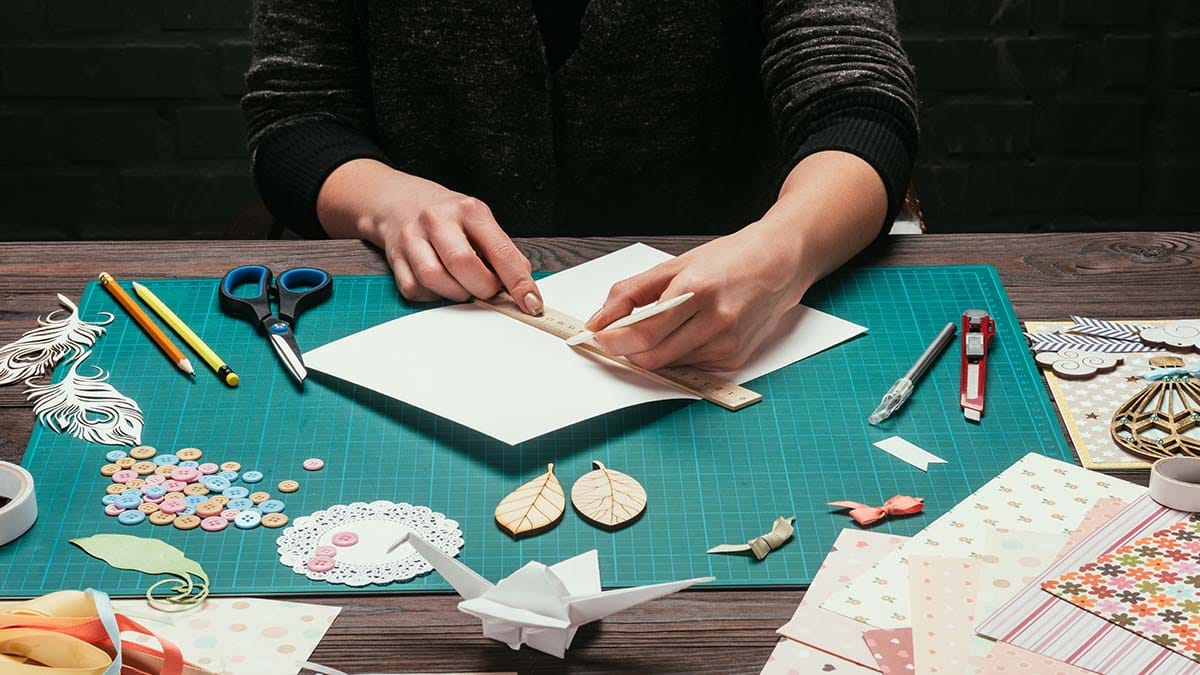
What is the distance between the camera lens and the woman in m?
1.15

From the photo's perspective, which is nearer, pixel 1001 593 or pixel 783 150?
pixel 1001 593

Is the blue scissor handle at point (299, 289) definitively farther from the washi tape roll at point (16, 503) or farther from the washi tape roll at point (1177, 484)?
the washi tape roll at point (1177, 484)

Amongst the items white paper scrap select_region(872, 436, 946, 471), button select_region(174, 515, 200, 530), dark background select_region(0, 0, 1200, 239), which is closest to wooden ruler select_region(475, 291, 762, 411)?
white paper scrap select_region(872, 436, 946, 471)

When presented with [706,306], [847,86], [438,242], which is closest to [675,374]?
[706,306]

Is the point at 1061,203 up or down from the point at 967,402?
down

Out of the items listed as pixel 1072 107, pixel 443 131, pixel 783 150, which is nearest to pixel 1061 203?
pixel 1072 107

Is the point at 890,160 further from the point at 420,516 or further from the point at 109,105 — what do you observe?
the point at 109,105

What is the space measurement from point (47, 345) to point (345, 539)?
17.3 inches

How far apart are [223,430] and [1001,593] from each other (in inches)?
22.7

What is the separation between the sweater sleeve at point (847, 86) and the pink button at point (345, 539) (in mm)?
705

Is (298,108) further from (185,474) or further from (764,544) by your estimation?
(764,544)

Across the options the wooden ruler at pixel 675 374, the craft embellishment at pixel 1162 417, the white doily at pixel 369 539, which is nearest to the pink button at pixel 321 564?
the white doily at pixel 369 539

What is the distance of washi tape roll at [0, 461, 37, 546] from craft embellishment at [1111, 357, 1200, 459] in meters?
0.77

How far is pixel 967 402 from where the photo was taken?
3.12 ft
